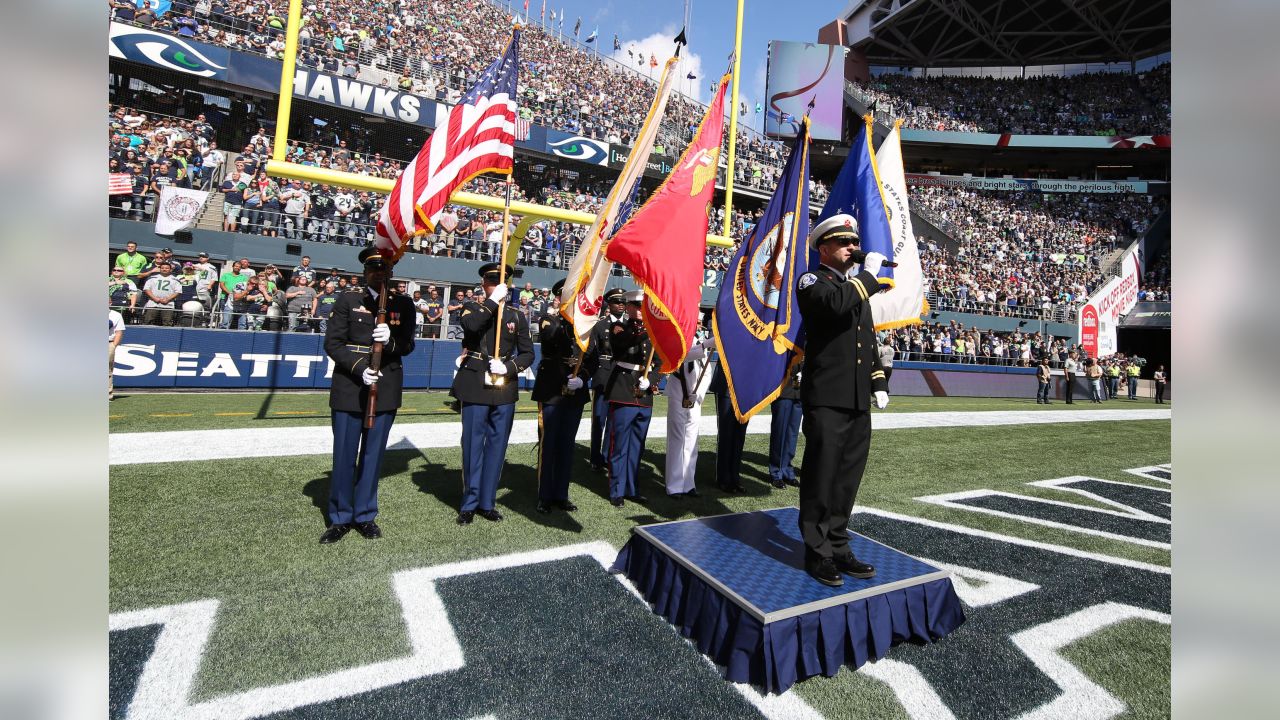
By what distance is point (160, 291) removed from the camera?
11.1 m

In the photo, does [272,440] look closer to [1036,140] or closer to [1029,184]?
[1029,184]

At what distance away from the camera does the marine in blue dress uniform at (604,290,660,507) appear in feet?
18.7

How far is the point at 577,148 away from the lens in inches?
1057

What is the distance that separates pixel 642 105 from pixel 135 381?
30523 mm

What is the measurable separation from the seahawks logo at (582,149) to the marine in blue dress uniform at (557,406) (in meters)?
22.9

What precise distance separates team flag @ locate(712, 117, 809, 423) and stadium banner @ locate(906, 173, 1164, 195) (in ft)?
137

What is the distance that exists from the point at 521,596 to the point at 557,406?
2099 millimetres

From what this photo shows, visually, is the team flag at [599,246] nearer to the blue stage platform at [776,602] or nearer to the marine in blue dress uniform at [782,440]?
the blue stage platform at [776,602]

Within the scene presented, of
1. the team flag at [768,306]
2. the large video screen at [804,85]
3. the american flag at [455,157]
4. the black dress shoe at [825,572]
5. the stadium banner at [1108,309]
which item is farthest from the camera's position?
the large video screen at [804,85]

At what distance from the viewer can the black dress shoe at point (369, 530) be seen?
4398mm

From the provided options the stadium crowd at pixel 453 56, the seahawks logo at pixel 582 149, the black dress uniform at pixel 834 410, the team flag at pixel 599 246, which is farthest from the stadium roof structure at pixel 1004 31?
the black dress uniform at pixel 834 410
